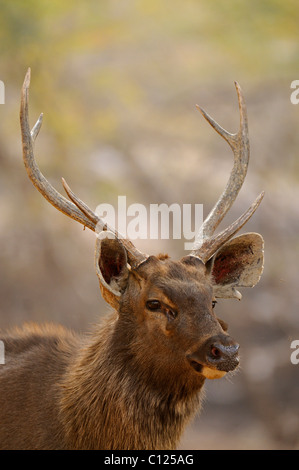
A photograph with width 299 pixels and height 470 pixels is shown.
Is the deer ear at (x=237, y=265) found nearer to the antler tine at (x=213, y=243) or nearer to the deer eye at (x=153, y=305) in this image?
the antler tine at (x=213, y=243)

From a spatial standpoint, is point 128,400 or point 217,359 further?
point 128,400

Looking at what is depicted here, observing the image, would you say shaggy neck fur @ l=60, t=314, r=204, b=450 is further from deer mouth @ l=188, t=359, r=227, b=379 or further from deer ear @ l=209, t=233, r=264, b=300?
deer ear @ l=209, t=233, r=264, b=300

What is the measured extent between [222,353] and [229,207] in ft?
4.94

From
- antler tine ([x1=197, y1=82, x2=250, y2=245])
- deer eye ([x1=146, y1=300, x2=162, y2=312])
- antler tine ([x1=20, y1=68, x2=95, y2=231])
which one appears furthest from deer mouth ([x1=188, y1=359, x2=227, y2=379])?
antler tine ([x1=20, y1=68, x2=95, y2=231])

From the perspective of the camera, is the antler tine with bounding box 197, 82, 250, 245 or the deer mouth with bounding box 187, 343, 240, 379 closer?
the deer mouth with bounding box 187, 343, 240, 379

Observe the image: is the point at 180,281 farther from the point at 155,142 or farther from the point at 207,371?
the point at 155,142

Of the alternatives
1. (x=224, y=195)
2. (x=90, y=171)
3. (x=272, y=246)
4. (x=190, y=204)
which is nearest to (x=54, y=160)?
(x=90, y=171)

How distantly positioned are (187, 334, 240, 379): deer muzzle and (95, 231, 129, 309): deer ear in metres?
0.71

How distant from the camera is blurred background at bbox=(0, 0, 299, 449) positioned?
42.8 ft

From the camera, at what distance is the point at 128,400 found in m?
5.33

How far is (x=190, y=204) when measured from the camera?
1339 cm

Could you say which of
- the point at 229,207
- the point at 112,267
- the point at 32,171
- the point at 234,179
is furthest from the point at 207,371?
the point at 32,171
